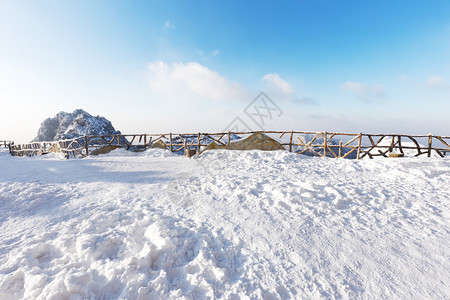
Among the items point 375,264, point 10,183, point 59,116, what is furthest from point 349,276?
point 59,116

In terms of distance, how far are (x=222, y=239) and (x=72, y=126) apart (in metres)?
62.5

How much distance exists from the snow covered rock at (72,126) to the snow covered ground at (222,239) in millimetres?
53899

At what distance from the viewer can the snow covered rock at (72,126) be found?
157 feet

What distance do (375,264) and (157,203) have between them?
149 inches

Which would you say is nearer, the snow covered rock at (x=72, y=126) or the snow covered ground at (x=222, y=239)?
the snow covered ground at (x=222, y=239)

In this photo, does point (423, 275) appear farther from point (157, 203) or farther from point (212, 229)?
point (157, 203)

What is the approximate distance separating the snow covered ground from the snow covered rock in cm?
5390

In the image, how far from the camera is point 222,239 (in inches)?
105

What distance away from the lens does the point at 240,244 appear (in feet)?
8.53

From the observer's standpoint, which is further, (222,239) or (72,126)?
(72,126)

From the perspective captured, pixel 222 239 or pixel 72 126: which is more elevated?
pixel 72 126

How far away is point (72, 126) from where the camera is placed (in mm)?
48438

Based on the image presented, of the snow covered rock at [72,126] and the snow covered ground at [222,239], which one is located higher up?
the snow covered rock at [72,126]

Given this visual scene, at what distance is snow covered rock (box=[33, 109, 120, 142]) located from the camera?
157 feet
